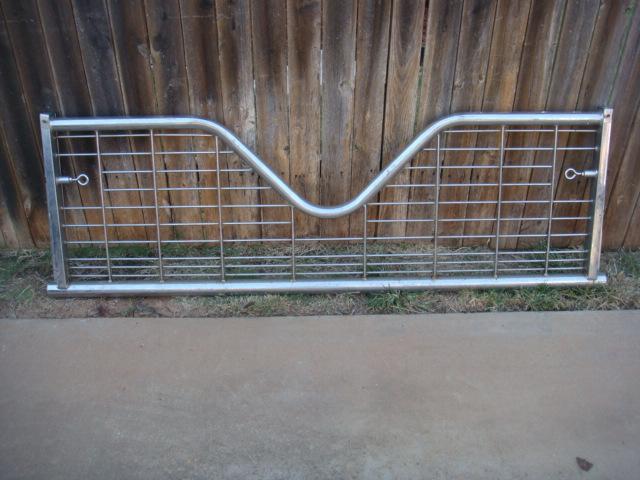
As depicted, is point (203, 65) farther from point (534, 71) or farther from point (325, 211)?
point (534, 71)

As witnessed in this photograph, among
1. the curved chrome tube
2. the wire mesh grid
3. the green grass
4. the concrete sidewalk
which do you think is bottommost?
the concrete sidewalk

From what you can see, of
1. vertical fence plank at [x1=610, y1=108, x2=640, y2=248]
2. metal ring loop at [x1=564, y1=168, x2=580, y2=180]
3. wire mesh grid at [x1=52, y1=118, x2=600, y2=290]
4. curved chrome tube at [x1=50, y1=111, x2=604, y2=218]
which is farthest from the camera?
vertical fence plank at [x1=610, y1=108, x2=640, y2=248]

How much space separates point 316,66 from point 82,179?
1.56m

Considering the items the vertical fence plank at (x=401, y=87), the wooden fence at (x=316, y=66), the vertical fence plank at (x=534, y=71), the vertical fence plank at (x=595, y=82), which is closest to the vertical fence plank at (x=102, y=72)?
the wooden fence at (x=316, y=66)

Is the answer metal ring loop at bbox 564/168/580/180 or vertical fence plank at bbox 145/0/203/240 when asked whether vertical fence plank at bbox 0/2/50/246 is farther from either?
metal ring loop at bbox 564/168/580/180

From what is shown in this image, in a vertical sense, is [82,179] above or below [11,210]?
above

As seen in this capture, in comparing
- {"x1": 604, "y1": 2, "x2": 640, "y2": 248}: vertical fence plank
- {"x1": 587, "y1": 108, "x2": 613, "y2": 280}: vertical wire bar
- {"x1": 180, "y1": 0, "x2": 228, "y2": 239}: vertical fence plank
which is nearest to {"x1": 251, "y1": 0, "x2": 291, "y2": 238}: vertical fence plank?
{"x1": 180, "y1": 0, "x2": 228, "y2": 239}: vertical fence plank

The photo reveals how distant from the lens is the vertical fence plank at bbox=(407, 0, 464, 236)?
3.34 meters

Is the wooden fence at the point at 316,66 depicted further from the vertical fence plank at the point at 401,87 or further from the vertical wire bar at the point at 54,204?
the vertical wire bar at the point at 54,204

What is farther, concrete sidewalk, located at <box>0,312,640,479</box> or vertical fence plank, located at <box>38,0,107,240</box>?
vertical fence plank, located at <box>38,0,107,240</box>

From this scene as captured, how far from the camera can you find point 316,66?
11.3ft

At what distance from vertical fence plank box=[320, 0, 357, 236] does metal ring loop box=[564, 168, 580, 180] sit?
1.27m

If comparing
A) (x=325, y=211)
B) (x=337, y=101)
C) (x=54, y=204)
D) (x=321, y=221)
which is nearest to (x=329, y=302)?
(x=325, y=211)

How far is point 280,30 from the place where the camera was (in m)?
3.36
